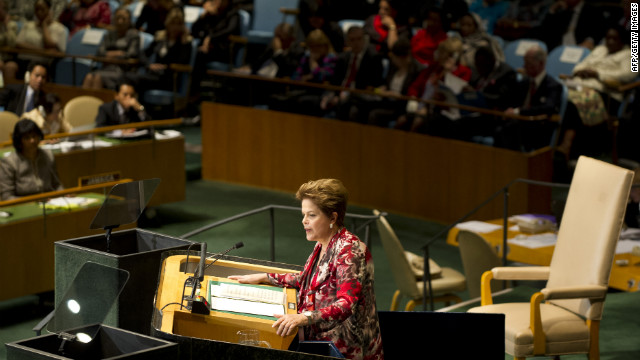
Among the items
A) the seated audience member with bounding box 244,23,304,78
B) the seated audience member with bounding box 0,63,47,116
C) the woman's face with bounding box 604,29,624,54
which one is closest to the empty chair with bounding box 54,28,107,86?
the seated audience member with bounding box 0,63,47,116

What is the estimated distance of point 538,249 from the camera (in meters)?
5.79

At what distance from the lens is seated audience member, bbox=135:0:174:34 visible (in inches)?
485

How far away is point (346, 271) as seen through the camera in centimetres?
317

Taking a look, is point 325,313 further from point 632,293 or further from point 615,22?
point 615,22

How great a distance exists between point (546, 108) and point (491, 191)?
0.84 m

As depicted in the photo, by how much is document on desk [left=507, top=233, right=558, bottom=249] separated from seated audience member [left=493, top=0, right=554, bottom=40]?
4433mm

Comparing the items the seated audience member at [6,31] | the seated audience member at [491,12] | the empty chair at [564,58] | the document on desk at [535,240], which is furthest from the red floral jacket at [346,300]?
the seated audience member at [6,31]

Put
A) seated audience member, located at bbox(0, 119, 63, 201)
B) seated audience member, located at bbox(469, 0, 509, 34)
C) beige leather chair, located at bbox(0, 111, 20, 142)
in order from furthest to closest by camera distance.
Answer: seated audience member, located at bbox(469, 0, 509, 34) < beige leather chair, located at bbox(0, 111, 20, 142) < seated audience member, located at bbox(0, 119, 63, 201)

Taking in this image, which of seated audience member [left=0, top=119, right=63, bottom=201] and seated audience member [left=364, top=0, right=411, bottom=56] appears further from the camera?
seated audience member [left=364, top=0, right=411, bottom=56]

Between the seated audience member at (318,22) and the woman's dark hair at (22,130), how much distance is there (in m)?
4.25

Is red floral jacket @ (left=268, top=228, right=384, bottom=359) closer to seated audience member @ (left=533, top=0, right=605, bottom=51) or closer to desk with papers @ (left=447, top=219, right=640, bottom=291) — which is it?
desk with papers @ (left=447, top=219, right=640, bottom=291)

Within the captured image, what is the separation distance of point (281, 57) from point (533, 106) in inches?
112

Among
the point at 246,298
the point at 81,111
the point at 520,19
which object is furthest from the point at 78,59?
the point at 246,298

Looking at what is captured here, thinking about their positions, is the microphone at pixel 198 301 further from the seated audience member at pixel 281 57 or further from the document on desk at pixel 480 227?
the seated audience member at pixel 281 57
